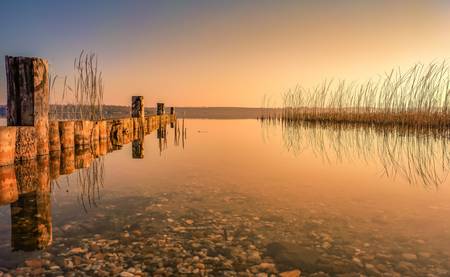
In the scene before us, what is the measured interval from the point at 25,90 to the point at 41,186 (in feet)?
9.09

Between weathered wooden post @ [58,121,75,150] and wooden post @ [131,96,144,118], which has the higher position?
wooden post @ [131,96,144,118]

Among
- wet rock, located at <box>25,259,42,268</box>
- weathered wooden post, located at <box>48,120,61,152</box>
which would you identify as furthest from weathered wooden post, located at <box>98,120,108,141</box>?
wet rock, located at <box>25,259,42,268</box>

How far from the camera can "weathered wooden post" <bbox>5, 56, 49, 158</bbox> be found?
6.10 meters

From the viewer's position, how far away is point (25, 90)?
620 centimetres

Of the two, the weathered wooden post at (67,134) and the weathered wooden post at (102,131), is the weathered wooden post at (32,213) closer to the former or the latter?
the weathered wooden post at (67,134)

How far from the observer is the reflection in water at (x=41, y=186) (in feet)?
8.95

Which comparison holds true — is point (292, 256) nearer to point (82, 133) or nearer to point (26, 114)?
point (26, 114)

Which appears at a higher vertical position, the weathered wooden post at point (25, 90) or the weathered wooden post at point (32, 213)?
the weathered wooden post at point (25, 90)

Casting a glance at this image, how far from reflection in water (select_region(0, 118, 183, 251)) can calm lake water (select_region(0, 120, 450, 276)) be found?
0.02 m

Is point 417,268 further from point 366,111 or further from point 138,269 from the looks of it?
point 366,111

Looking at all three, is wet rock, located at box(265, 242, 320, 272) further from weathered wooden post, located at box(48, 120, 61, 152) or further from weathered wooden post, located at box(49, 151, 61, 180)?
weathered wooden post, located at box(48, 120, 61, 152)

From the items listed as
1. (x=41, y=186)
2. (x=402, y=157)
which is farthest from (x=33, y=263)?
(x=402, y=157)

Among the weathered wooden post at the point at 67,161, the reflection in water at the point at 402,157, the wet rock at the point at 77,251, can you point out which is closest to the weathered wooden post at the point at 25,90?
the weathered wooden post at the point at 67,161

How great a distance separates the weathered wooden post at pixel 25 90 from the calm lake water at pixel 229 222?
1214mm
